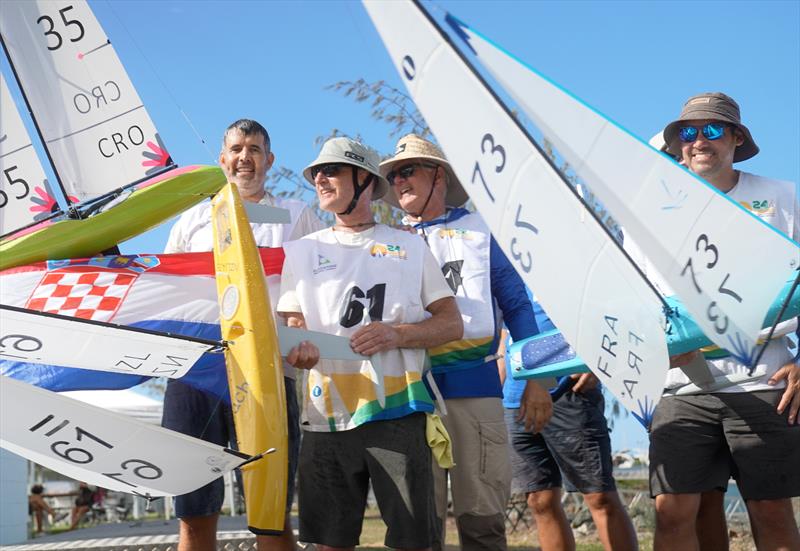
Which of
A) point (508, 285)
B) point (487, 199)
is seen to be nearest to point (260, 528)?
point (487, 199)

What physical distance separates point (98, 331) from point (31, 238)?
3.70 feet

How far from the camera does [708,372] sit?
431 cm

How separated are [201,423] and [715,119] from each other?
2.81m

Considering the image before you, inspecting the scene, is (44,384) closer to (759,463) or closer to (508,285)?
(508,285)

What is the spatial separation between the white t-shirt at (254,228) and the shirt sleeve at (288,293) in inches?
19.3

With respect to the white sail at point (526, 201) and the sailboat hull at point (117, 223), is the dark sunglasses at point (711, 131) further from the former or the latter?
the sailboat hull at point (117, 223)

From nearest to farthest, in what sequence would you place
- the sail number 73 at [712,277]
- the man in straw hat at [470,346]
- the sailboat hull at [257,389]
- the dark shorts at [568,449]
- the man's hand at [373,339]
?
the sail number 73 at [712,277] → the sailboat hull at [257,389] → the man's hand at [373,339] → the man in straw hat at [470,346] → the dark shorts at [568,449]

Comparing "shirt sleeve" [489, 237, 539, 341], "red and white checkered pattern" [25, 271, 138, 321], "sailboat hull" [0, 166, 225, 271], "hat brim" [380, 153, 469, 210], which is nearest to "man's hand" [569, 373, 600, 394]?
"shirt sleeve" [489, 237, 539, 341]

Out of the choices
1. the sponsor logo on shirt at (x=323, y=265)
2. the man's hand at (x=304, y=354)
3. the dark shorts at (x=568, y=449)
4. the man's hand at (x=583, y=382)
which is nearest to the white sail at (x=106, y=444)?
the man's hand at (x=304, y=354)

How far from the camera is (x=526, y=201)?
11.6 feet

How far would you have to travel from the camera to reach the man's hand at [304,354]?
3.85 metres

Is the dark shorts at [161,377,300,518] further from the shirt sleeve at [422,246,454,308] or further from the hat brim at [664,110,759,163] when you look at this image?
the hat brim at [664,110,759,163]

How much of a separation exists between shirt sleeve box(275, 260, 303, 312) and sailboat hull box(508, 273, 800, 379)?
1.16 metres

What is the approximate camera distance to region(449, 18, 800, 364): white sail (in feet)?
11.6
